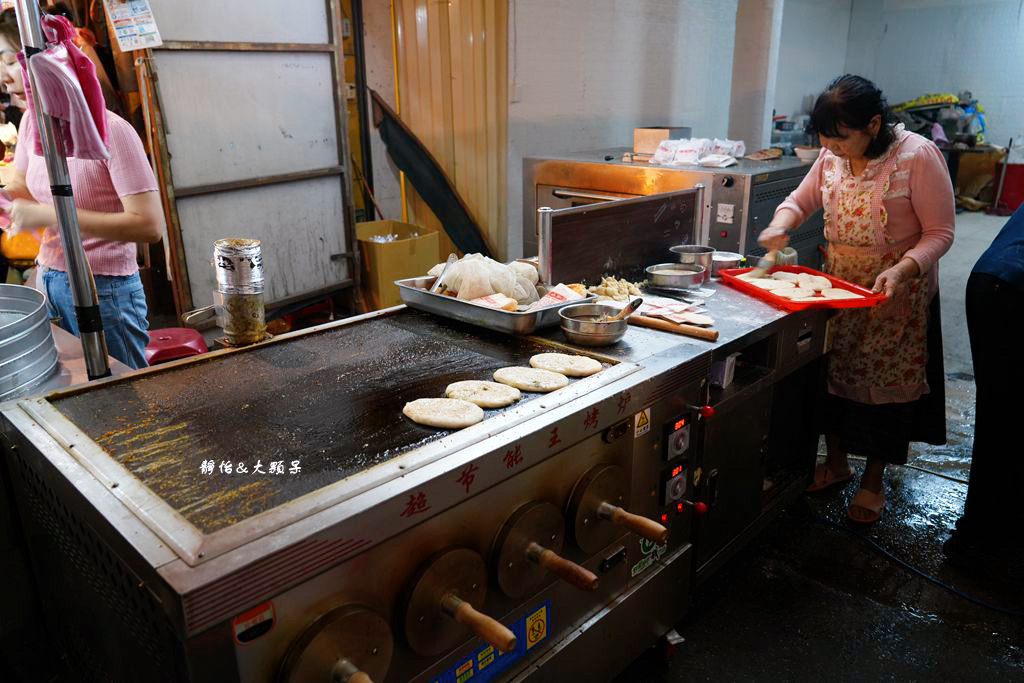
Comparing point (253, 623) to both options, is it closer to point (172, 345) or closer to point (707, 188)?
point (172, 345)

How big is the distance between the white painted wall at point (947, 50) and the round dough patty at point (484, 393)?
10.7 metres

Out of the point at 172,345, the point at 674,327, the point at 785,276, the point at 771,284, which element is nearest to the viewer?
the point at 674,327

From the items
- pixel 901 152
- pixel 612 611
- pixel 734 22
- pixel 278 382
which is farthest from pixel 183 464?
pixel 734 22

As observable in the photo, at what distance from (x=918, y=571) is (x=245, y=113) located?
377 centimetres

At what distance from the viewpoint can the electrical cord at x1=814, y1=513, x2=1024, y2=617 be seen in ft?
7.84

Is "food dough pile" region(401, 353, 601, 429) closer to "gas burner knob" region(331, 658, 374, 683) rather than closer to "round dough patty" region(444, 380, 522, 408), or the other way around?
"round dough patty" region(444, 380, 522, 408)

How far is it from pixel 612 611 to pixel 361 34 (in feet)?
14.4

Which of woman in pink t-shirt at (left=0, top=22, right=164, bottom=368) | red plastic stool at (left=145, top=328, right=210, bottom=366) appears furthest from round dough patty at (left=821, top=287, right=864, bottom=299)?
red plastic stool at (left=145, top=328, right=210, bottom=366)

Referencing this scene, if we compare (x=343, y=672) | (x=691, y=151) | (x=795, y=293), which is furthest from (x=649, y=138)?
(x=343, y=672)

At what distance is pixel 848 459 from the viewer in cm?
336

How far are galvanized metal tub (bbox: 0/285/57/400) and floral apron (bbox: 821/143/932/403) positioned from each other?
2554mm

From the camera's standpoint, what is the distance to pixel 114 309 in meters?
2.20

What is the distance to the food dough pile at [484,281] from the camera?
211cm

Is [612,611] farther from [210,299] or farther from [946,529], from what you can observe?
[210,299]
